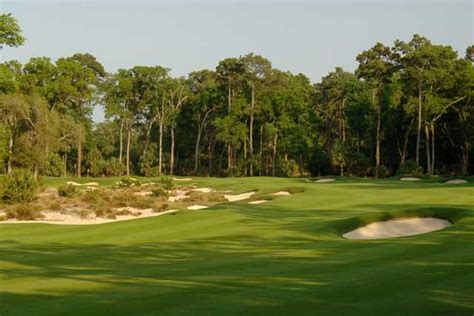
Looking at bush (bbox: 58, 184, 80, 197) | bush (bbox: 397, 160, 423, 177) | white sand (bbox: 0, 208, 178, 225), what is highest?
bush (bbox: 397, 160, 423, 177)

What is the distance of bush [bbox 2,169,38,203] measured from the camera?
32.6m

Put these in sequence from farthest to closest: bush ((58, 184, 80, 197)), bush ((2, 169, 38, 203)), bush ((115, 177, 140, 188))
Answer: bush ((115, 177, 140, 188)) → bush ((58, 184, 80, 197)) → bush ((2, 169, 38, 203))

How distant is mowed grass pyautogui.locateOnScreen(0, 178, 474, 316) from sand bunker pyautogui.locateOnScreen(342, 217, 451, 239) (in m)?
0.40

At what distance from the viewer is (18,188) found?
3291 cm

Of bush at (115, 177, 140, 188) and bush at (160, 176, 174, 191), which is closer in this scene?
bush at (160, 176, 174, 191)

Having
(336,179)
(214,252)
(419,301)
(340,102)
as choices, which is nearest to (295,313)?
(419,301)

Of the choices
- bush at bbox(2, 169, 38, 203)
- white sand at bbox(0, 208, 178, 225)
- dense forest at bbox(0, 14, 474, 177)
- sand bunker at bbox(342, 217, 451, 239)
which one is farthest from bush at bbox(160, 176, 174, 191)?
sand bunker at bbox(342, 217, 451, 239)

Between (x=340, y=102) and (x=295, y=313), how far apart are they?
79.3 metres

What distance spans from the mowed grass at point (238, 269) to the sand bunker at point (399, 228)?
0.40m

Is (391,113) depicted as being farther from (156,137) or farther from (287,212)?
(287,212)

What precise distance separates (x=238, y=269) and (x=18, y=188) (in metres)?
25.5

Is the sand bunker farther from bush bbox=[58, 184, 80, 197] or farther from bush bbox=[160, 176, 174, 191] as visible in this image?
bush bbox=[160, 176, 174, 191]

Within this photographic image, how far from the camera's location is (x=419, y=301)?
830 centimetres

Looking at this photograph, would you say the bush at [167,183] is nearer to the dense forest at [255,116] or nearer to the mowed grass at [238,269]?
the dense forest at [255,116]
